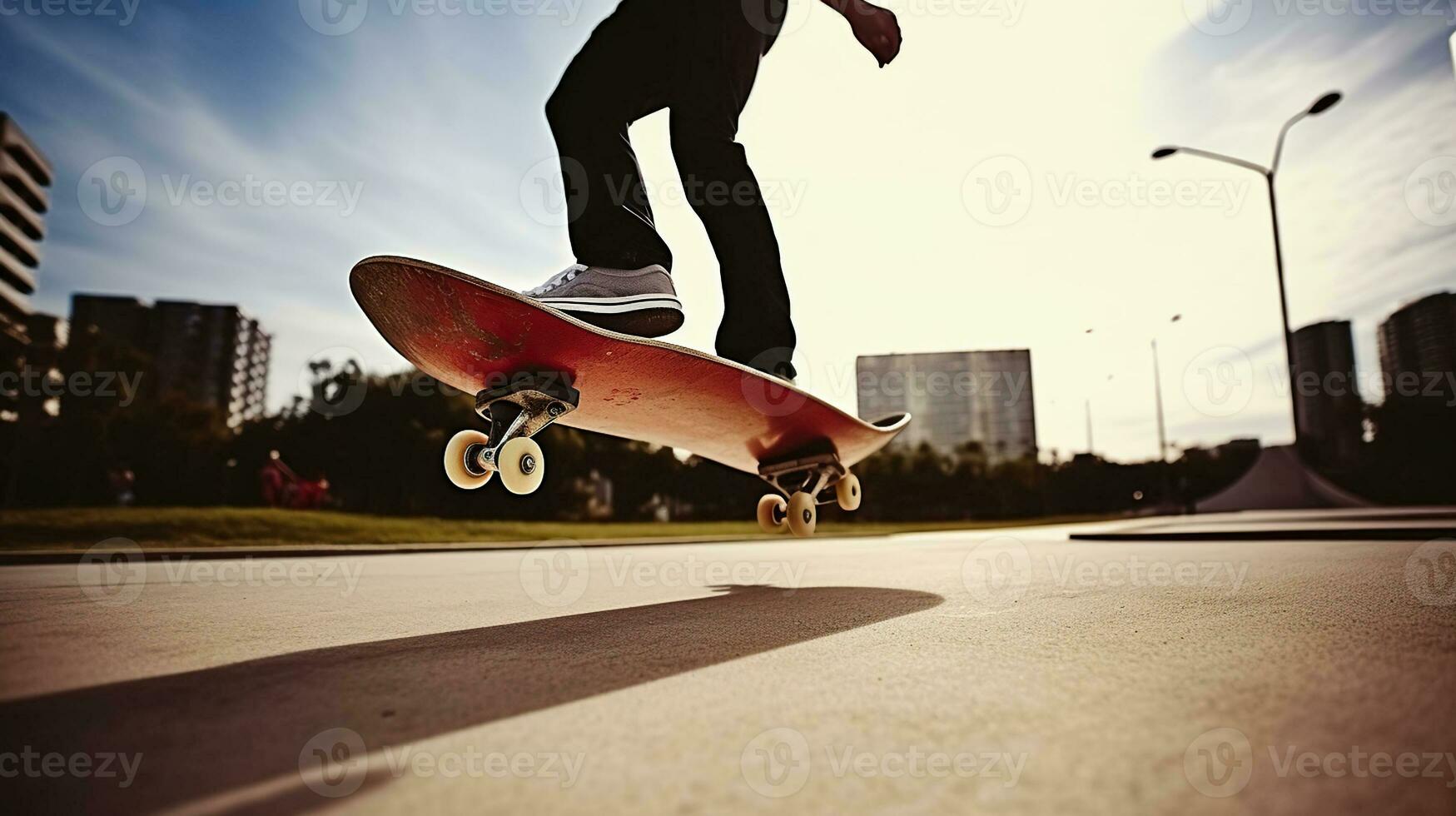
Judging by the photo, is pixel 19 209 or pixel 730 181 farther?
pixel 19 209

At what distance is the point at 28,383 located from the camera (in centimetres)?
2866

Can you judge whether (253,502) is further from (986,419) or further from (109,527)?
(986,419)

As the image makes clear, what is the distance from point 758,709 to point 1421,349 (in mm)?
47458

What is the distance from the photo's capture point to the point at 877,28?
11.2 feet

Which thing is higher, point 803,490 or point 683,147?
point 683,147

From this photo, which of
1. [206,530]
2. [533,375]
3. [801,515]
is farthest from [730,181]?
[206,530]

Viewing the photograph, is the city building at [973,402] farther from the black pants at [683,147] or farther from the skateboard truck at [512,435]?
the skateboard truck at [512,435]

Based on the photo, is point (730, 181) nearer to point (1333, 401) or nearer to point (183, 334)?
point (1333, 401)

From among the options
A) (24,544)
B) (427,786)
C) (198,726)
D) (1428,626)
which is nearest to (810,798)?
(427,786)

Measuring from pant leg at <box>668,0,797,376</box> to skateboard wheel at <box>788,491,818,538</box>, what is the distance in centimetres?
74

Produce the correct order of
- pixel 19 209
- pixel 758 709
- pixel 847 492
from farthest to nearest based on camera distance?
pixel 19 209
pixel 847 492
pixel 758 709

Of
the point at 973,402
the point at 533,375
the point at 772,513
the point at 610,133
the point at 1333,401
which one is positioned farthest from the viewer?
the point at 973,402

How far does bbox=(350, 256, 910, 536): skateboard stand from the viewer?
2.16 meters

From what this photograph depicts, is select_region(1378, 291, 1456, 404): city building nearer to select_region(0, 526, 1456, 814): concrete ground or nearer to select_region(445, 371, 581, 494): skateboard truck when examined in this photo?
select_region(0, 526, 1456, 814): concrete ground
